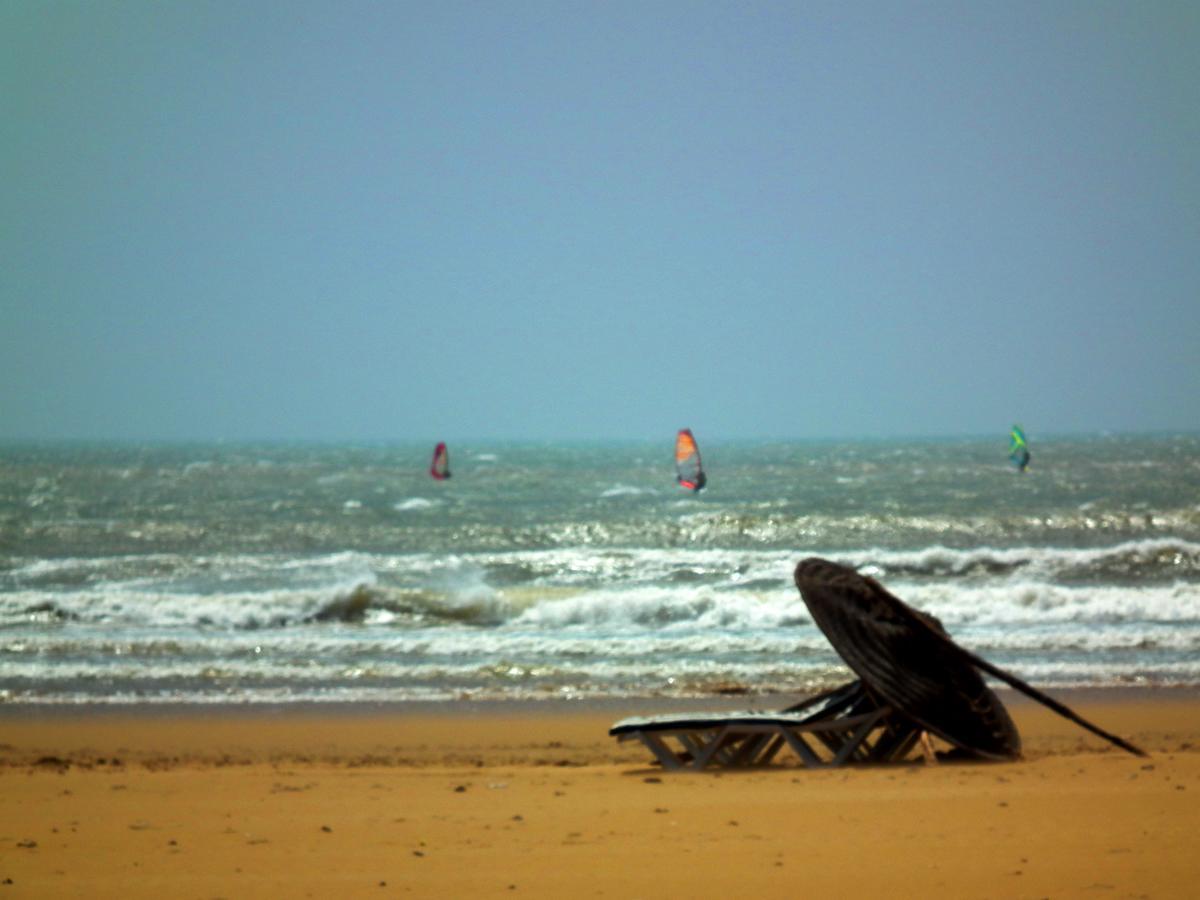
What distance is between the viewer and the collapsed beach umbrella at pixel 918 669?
785 centimetres

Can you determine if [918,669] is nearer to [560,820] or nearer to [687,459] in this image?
[560,820]

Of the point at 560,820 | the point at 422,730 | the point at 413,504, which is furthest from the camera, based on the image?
the point at 413,504

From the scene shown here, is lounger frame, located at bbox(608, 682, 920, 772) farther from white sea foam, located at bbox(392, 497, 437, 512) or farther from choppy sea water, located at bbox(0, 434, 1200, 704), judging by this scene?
white sea foam, located at bbox(392, 497, 437, 512)

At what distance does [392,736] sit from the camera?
31.1ft

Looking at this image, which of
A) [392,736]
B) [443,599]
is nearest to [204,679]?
[392,736]

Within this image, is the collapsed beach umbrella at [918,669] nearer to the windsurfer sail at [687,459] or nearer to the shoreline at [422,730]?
the shoreline at [422,730]

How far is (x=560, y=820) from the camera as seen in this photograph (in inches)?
249

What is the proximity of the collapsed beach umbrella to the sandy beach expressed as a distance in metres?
0.26

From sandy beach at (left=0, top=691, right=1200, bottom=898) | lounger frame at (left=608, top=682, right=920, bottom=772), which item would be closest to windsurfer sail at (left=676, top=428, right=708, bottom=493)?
sandy beach at (left=0, top=691, right=1200, bottom=898)

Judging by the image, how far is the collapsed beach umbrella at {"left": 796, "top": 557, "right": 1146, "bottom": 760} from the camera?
7.85m

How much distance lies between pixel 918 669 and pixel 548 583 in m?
13.9

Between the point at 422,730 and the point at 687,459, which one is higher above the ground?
the point at 687,459

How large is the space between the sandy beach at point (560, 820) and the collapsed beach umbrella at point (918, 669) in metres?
0.26

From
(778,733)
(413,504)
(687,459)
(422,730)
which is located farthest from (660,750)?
(413,504)
